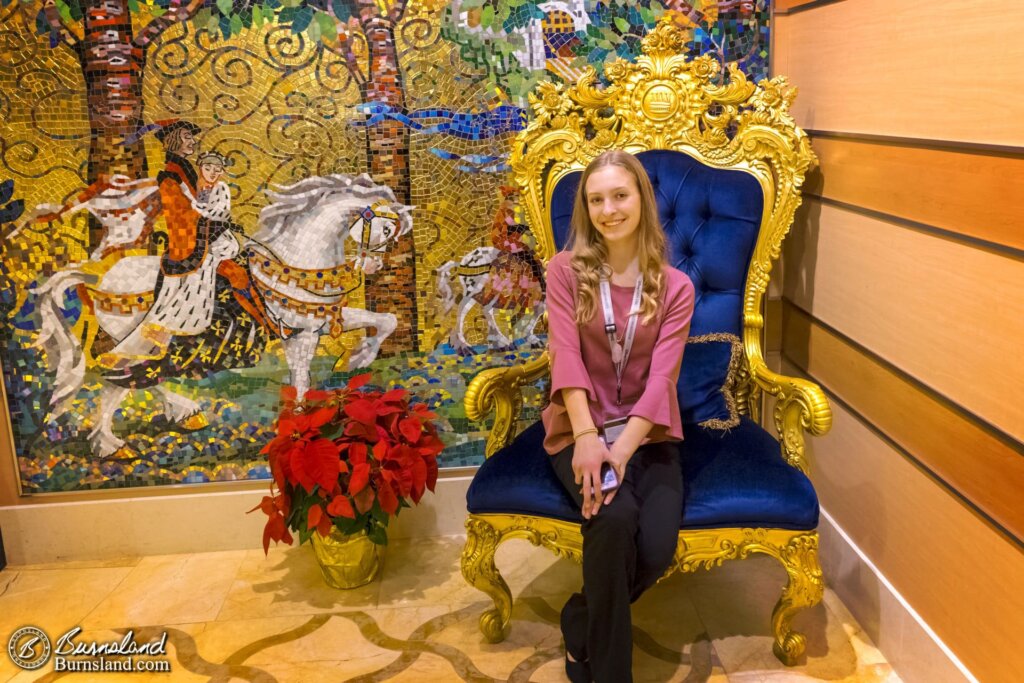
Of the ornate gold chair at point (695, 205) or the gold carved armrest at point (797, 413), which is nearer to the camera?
the gold carved armrest at point (797, 413)

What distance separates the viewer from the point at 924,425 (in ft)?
6.38

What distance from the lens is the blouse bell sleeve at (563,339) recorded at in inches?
80.4

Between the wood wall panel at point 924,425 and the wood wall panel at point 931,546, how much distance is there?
5 centimetres

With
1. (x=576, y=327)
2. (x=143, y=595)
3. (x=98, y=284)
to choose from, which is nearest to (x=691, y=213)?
(x=576, y=327)

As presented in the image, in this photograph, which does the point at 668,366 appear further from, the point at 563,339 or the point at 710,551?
the point at 710,551

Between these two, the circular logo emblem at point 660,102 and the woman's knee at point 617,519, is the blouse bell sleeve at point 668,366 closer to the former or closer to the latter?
the woman's knee at point 617,519

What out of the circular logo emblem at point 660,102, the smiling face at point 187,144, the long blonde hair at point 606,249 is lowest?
the long blonde hair at point 606,249

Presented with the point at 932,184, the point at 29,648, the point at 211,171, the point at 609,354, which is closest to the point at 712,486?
the point at 609,354

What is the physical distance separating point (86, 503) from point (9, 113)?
125 cm

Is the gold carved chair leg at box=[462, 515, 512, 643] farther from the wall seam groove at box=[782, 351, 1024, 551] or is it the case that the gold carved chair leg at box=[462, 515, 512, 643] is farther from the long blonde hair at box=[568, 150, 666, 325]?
the wall seam groove at box=[782, 351, 1024, 551]

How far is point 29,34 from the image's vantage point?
2504mm

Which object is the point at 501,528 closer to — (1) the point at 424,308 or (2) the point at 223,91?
A: (1) the point at 424,308

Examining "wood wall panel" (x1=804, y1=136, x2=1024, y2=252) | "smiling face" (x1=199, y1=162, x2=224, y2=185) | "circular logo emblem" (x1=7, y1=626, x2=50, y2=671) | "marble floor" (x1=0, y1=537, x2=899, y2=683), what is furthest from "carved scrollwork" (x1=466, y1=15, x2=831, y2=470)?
"circular logo emblem" (x1=7, y1=626, x2=50, y2=671)

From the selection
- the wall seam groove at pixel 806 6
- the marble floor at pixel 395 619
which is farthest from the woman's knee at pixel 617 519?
the wall seam groove at pixel 806 6
